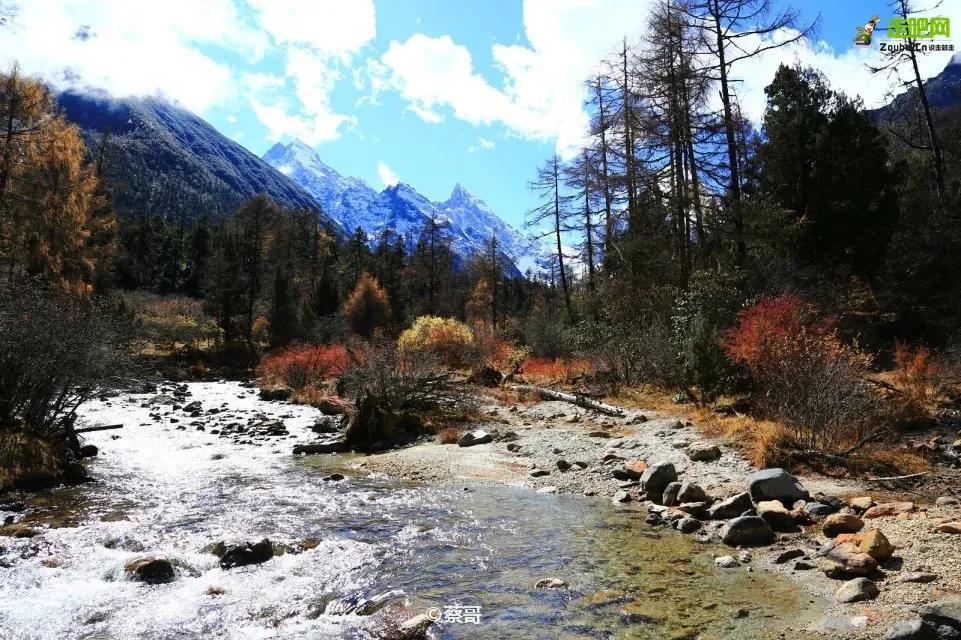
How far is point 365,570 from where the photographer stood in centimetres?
540

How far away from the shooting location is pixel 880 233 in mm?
19000

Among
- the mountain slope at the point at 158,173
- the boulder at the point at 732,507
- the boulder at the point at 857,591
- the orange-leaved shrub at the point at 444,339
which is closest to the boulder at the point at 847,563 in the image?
the boulder at the point at 857,591

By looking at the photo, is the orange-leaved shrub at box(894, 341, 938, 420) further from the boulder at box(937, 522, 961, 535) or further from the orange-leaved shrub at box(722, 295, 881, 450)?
the boulder at box(937, 522, 961, 535)

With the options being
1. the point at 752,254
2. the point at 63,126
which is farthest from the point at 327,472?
the point at 63,126

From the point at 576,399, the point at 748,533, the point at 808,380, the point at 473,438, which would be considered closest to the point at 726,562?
the point at 748,533

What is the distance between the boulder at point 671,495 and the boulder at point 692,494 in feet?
0.25

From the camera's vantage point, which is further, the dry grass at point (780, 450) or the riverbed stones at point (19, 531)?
the dry grass at point (780, 450)

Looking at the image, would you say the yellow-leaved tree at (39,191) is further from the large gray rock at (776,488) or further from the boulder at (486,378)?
the large gray rock at (776,488)

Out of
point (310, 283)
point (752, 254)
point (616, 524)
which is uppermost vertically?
point (310, 283)

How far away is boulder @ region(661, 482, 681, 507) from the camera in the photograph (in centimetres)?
693

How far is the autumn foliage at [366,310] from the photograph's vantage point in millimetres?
38688

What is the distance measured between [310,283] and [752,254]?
42.1 m

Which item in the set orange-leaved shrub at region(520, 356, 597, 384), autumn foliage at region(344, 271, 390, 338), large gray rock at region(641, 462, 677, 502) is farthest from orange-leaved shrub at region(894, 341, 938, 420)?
autumn foliage at region(344, 271, 390, 338)

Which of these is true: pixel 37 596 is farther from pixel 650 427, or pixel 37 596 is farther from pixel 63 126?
pixel 63 126
